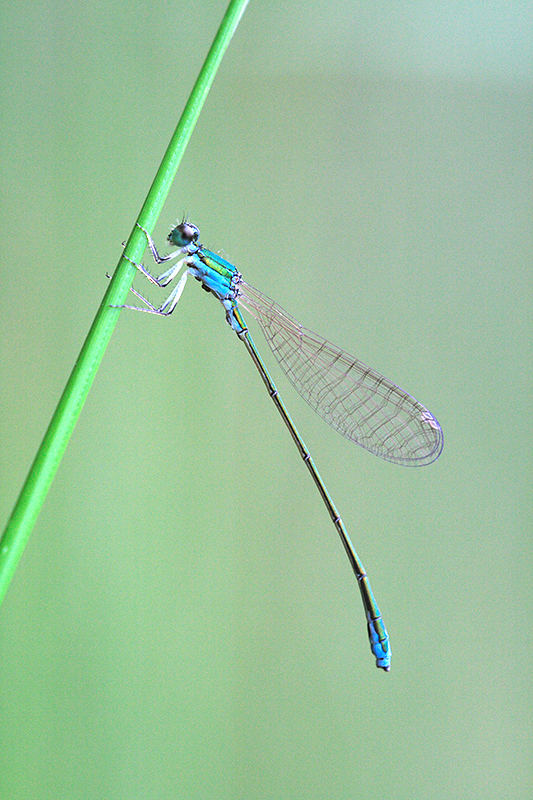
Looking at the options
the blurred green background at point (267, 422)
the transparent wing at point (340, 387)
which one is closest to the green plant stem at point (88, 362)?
the transparent wing at point (340, 387)

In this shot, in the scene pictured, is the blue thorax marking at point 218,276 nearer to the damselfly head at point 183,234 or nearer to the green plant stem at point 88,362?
the damselfly head at point 183,234

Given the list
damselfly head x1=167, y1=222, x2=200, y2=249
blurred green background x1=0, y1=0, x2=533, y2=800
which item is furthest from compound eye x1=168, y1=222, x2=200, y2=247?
blurred green background x1=0, y1=0, x2=533, y2=800

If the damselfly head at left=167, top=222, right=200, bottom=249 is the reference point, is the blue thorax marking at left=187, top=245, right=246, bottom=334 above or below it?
below

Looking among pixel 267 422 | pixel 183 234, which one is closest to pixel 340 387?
pixel 183 234

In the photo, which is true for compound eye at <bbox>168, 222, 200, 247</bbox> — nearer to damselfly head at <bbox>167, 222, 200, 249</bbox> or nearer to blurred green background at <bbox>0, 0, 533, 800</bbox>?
damselfly head at <bbox>167, 222, 200, 249</bbox>

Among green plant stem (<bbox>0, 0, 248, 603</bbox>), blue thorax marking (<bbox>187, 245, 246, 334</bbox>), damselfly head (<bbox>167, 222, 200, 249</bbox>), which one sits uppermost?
damselfly head (<bbox>167, 222, 200, 249</bbox>)

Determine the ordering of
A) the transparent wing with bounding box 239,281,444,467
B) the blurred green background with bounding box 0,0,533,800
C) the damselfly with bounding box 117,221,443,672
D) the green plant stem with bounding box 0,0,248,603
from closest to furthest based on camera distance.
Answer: the green plant stem with bounding box 0,0,248,603 < the damselfly with bounding box 117,221,443,672 < the transparent wing with bounding box 239,281,444,467 < the blurred green background with bounding box 0,0,533,800

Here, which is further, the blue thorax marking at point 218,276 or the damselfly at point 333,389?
the damselfly at point 333,389

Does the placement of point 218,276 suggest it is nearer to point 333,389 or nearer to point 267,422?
point 333,389
